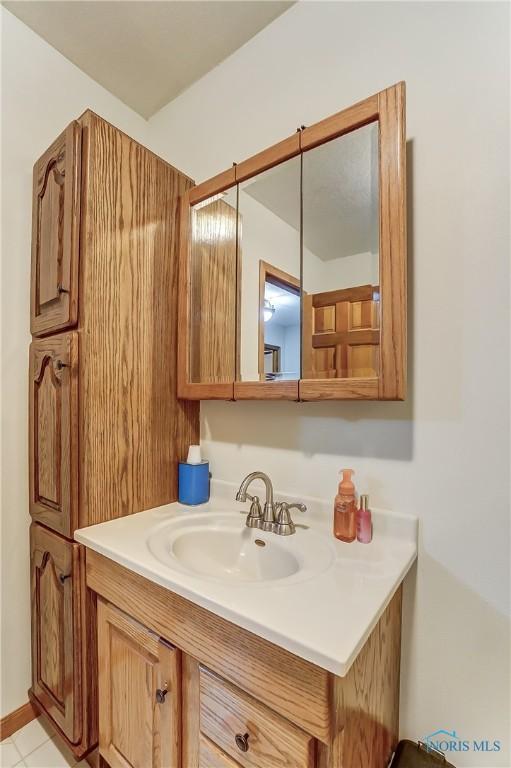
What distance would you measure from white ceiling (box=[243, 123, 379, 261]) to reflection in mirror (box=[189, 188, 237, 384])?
0.66 ft

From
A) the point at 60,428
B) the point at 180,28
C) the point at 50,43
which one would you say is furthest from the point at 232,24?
the point at 60,428

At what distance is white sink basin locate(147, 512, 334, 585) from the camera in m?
0.84

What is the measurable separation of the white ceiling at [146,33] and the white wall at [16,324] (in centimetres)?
11

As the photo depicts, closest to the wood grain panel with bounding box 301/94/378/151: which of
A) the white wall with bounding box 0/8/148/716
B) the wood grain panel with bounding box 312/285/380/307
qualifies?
the wood grain panel with bounding box 312/285/380/307

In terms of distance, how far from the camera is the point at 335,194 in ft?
3.17

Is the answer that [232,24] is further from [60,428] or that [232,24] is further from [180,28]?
[60,428]

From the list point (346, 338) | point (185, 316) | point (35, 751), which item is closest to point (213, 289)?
point (185, 316)

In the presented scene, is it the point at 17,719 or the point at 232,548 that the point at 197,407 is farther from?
the point at 17,719

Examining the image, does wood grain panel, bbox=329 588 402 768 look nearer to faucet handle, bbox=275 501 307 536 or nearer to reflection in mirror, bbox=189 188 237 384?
faucet handle, bbox=275 501 307 536

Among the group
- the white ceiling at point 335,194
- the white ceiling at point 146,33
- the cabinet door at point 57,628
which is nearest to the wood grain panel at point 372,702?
the cabinet door at point 57,628

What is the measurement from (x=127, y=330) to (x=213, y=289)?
1.12 feet

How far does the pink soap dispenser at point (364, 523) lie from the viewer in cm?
86

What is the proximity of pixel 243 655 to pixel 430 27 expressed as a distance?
151 centimetres

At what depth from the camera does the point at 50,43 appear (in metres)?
1.25
